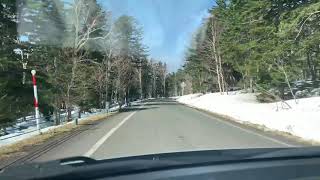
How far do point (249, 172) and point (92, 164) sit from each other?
98 centimetres

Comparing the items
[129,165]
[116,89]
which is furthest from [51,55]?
[129,165]

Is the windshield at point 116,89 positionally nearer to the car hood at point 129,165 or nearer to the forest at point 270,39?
the forest at point 270,39

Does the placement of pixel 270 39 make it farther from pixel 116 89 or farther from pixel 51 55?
pixel 116 89

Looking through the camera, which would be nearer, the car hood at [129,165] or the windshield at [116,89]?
the car hood at [129,165]

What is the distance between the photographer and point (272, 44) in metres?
A: 36.4

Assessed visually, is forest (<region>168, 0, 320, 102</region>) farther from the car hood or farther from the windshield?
the car hood

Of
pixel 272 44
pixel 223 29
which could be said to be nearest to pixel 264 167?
pixel 272 44

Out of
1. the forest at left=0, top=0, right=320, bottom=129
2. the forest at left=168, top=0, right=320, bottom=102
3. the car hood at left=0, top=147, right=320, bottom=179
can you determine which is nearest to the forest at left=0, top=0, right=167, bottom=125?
the forest at left=0, top=0, right=320, bottom=129

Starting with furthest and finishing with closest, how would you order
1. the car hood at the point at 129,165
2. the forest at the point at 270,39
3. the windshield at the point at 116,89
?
the forest at the point at 270,39, the windshield at the point at 116,89, the car hood at the point at 129,165

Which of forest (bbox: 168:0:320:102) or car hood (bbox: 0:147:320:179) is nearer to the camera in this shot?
car hood (bbox: 0:147:320:179)

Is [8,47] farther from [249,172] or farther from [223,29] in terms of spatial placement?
[223,29]

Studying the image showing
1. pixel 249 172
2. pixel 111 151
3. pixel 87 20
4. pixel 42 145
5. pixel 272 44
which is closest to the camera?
pixel 249 172

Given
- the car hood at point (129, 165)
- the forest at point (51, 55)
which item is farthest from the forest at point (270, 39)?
the car hood at point (129, 165)

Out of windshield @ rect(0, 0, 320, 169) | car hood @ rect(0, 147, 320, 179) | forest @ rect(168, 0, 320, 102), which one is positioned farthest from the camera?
forest @ rect(168, 0, 320, 102)
